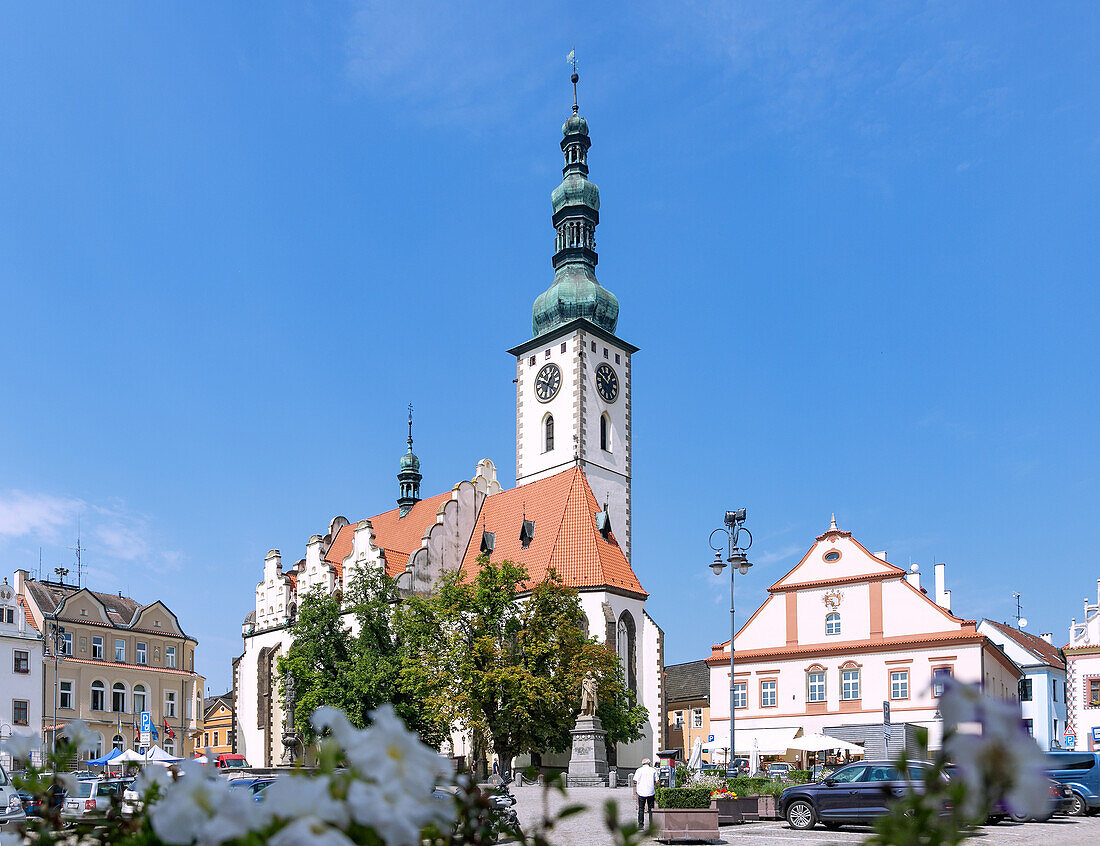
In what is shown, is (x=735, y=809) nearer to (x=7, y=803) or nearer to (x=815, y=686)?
(x=7, y=803)

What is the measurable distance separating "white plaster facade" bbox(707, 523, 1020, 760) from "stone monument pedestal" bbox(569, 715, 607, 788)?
904cm

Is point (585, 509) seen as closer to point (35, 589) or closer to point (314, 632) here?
point (314, 632)

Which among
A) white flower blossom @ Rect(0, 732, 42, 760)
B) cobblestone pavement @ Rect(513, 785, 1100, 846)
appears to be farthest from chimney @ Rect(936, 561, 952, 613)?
white flower blossom @ Rect(0, 732, 42, 760)

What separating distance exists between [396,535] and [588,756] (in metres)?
24.2

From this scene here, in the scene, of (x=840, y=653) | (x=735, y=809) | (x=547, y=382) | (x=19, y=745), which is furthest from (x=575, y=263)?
(x=19, y=745)

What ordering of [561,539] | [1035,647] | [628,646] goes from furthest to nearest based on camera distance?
1. [1035,647]
2. [561,539]
3. [628,646]

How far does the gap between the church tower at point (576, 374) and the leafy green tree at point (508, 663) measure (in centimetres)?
1407

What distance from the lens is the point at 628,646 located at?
1795 inches

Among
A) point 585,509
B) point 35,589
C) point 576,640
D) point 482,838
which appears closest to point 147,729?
point 576,640

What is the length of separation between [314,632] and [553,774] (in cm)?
4469

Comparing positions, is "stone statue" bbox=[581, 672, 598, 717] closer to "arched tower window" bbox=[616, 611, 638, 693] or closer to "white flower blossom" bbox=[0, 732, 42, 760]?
"arched tower window" bbox=[616, 611, 638, 693]

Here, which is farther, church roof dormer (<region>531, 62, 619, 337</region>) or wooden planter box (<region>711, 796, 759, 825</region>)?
church roof dormer (<region>531, 62, 619, 337</region>)

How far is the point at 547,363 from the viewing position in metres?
59.4

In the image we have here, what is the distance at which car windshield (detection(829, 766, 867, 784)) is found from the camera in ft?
71.1
